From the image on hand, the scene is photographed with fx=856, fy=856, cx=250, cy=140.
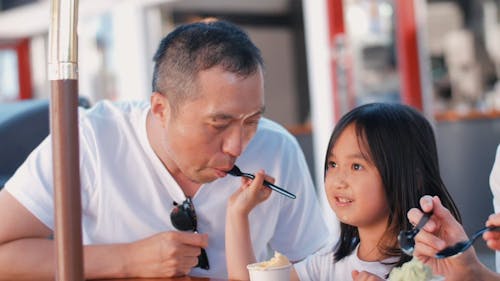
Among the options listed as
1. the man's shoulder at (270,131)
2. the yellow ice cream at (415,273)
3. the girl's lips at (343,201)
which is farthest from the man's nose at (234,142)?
the yellow ice cream at (415,273)

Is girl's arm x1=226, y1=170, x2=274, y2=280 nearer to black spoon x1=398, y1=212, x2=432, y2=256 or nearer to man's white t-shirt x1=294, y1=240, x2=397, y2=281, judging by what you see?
man's white t-shirt x1=294, y1=240, x2=397, y2=281

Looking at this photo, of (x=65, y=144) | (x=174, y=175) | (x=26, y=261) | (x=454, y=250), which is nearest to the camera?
(x=65, y=144)

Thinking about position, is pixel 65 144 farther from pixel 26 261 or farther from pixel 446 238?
pixel 26 261

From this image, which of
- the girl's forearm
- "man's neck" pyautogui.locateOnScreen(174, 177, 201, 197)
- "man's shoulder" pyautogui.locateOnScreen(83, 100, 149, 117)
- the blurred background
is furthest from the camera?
the blurred background

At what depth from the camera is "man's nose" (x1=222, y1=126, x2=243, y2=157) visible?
173 centimetres

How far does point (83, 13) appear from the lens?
29.3 ft

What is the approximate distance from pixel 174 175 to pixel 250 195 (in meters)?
0.38

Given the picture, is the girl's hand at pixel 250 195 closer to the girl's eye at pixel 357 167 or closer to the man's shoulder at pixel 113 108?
the girl's eye at pixel 357 167

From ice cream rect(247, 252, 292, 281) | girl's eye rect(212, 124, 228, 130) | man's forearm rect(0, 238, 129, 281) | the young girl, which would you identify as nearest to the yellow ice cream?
ice cream rect(247, 252, 292, 281)

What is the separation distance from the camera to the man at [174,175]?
1763 mm

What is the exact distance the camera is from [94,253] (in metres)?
1.84

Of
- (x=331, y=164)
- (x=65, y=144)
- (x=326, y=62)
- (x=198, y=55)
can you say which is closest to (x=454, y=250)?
(x=331, y=164)

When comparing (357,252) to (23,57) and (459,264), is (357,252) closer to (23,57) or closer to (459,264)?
(459,264)

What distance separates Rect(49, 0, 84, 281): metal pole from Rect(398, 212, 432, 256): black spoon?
0.52 metres
